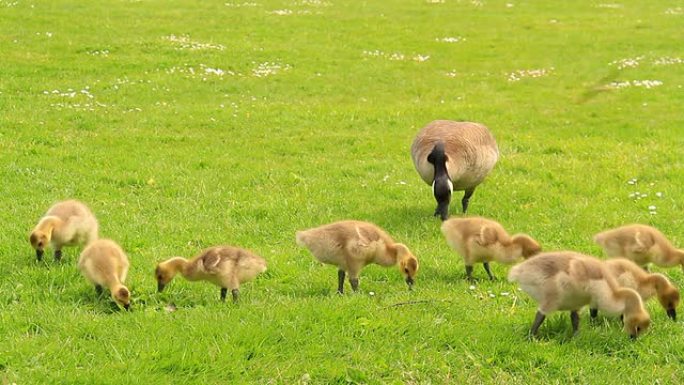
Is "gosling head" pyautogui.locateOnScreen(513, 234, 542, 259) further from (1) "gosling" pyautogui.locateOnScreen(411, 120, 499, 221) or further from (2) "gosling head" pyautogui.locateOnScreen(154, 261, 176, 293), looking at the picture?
(2) "gosling head" pyautogui.locateOnScreen(154, 261, 176, 293)

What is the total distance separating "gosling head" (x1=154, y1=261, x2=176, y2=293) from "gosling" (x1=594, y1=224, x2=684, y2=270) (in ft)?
18.2

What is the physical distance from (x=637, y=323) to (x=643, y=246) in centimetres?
221

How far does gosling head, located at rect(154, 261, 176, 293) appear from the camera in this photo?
9.33 m

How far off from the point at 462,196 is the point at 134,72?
16308 millimetres

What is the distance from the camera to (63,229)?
1036 centimetres

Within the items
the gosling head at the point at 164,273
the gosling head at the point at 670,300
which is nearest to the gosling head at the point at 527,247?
the gosling head at the point at 670,300

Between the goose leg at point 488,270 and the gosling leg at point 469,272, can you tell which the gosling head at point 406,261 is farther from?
the goose leg at point 488,270

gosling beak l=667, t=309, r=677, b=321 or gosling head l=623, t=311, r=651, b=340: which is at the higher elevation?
gosling head l=623, t=311, r=651, b=340

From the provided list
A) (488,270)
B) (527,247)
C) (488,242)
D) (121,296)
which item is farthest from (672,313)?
(121,296)

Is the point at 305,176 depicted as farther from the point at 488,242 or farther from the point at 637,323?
the point at 637,323

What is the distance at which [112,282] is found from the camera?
30.1ft

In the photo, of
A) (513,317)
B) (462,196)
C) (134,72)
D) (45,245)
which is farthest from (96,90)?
(513,317)

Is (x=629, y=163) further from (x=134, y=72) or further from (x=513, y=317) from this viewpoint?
(x=134, y=72)

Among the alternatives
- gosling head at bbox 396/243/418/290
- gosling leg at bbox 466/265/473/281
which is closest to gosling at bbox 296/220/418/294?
gosling head at bbox 396/243/418/290
